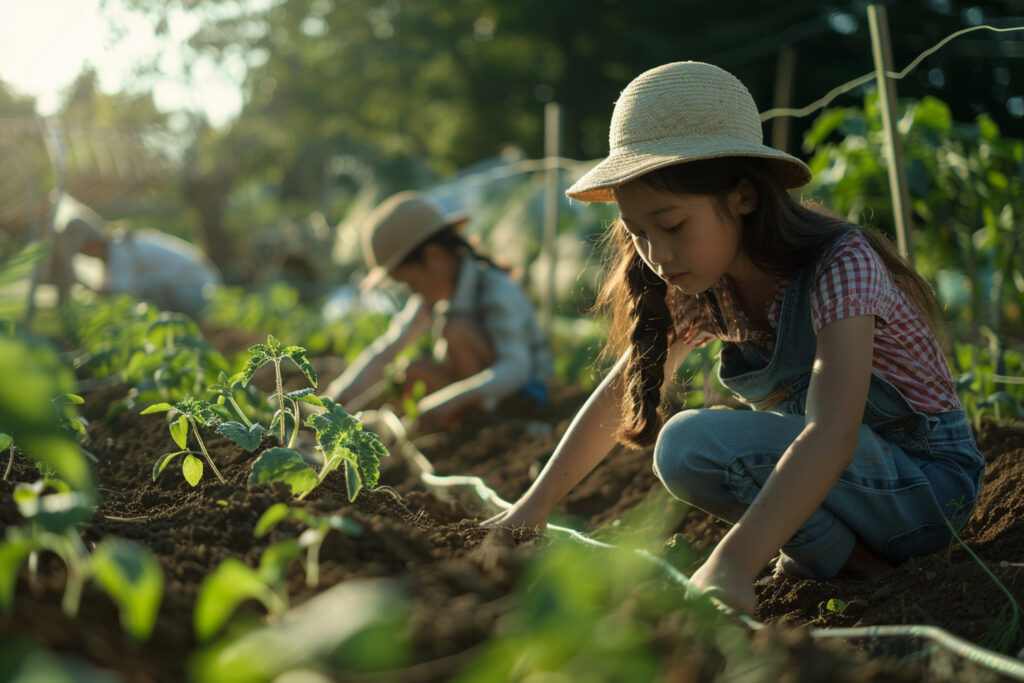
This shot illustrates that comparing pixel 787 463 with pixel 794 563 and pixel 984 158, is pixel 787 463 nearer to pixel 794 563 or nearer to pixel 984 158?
pixel 794 563

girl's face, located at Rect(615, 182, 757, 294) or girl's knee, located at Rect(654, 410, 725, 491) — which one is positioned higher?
girl's face, located at Rect(615, 182, 757, 294)

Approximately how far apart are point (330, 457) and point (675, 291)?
82cm

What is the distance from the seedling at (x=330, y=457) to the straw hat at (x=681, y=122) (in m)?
0.59

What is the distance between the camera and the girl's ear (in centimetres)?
161

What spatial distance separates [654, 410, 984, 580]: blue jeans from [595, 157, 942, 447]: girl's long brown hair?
14 centimetres

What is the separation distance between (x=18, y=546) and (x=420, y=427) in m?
2.52

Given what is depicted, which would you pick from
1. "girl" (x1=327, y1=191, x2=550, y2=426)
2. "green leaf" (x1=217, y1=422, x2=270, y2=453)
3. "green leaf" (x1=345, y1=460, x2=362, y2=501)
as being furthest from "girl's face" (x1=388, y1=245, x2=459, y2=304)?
"green leaf" (x1=345, y1=460, x2=362, y2=501)

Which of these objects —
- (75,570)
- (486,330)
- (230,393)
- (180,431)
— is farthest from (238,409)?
(486,330)

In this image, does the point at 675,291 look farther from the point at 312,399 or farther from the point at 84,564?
the point at 84,564

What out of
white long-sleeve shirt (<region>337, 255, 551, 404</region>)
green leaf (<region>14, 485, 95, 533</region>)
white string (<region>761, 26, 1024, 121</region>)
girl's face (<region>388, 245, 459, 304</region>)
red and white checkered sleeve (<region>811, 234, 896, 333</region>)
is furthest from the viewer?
girl's face (<region>388, 245, 459, 304</region>)

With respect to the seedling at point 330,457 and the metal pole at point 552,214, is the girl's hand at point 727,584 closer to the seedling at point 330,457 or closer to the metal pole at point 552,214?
the seedling at point 330,457

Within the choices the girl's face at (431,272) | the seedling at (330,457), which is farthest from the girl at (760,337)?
the girl's face at (431,272)

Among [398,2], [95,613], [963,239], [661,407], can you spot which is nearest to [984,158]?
[963,239]

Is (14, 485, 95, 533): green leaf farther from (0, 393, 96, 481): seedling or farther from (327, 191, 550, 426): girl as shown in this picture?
(327, 191, 550, 426): girl
